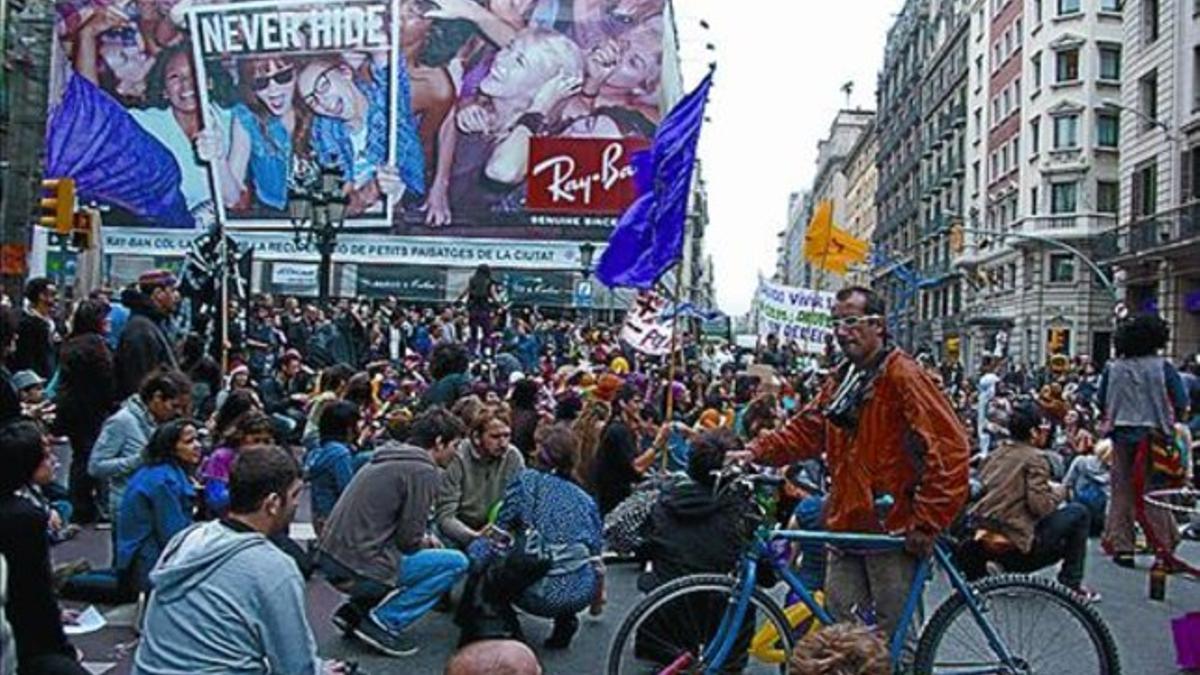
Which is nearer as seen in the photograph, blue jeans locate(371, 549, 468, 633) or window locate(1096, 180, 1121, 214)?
blue jeans locate(371, 549, 468, 633)

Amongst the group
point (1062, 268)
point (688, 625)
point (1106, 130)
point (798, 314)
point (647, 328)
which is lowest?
point (688, 625)

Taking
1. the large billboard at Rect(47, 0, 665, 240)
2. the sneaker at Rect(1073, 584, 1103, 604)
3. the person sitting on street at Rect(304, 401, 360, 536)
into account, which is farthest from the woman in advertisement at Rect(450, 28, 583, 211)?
the sneaker at Rect(1073, 584, 1103, 604)

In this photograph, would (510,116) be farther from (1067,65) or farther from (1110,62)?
(1110,62)

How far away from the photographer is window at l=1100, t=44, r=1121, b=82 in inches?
2213

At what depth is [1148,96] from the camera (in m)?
43.2

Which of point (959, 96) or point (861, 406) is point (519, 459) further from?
point (959, 96)

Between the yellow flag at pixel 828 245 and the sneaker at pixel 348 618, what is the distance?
24031mm

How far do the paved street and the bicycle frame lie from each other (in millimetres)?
1578

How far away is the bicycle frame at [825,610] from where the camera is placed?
218 inches

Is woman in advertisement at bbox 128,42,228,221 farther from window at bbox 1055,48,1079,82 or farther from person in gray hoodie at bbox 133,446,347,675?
person in gray hoodie at bbox 133,446,347,675

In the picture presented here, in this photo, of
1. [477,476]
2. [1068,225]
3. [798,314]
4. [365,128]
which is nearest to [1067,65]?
[1068,225]

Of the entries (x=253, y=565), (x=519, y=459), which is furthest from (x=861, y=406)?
(x=519, y=459)

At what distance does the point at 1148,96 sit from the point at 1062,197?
14.8 meters

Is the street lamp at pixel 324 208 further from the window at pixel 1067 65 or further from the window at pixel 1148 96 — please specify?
the window at pixel 1067 65
